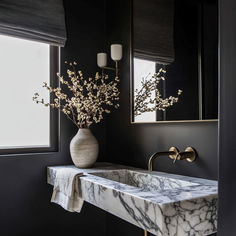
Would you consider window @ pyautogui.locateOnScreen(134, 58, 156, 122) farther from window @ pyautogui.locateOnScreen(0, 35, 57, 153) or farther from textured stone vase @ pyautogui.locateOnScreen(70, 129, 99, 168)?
window @ pyautogui.locateOnScreen(0, 35, 57, 153)

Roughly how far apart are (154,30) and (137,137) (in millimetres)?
771

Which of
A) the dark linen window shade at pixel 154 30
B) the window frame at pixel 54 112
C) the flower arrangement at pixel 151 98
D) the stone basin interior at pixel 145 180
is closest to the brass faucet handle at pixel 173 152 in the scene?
the stone basin interior at pixel 145 180

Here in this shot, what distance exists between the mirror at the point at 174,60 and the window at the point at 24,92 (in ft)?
2.36

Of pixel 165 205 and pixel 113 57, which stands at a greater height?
pixel 113 57

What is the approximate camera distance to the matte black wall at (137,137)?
1.51m

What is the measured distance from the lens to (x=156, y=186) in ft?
5.29

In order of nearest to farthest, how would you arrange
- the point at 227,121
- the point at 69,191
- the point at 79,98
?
1. the point at 227,121
2. the point at 69,191
3. the point at 79,98

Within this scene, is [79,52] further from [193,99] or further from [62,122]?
[193,99]

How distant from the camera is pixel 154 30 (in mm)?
1828

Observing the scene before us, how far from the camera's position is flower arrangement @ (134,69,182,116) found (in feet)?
5.67

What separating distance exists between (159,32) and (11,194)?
1523mm

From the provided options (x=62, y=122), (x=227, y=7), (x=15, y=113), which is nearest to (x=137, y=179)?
(x=62, y=122)

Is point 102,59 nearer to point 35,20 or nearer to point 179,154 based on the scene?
point 35,20

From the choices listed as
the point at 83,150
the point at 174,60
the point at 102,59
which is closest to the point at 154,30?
the point at 174,60
